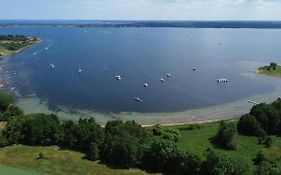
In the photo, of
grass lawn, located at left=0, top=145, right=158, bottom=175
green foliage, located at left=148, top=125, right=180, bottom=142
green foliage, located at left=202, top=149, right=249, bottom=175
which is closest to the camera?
green foliage, located at left=202, top=149, right=249, bottom=175

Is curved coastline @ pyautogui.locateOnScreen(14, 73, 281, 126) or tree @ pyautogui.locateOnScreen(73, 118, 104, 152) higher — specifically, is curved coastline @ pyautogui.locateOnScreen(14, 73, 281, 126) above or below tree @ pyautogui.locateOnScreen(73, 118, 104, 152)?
below

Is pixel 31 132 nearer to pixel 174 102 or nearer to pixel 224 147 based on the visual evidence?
pixel 224 147

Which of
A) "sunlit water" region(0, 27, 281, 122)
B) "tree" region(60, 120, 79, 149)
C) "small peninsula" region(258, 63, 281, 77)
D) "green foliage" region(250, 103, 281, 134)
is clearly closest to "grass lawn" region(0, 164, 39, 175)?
"tree" region(60, 120, 79, 149)

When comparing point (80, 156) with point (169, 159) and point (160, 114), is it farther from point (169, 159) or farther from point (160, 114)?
point (160, 114)

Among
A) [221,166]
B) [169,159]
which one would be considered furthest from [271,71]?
[221,166]

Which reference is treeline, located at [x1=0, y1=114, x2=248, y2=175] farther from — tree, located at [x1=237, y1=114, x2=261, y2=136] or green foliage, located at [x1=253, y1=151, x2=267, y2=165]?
tree, located at [x1=237, y1=114, x2=261, y2=136]

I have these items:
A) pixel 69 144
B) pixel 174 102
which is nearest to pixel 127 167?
pixel 69 144
